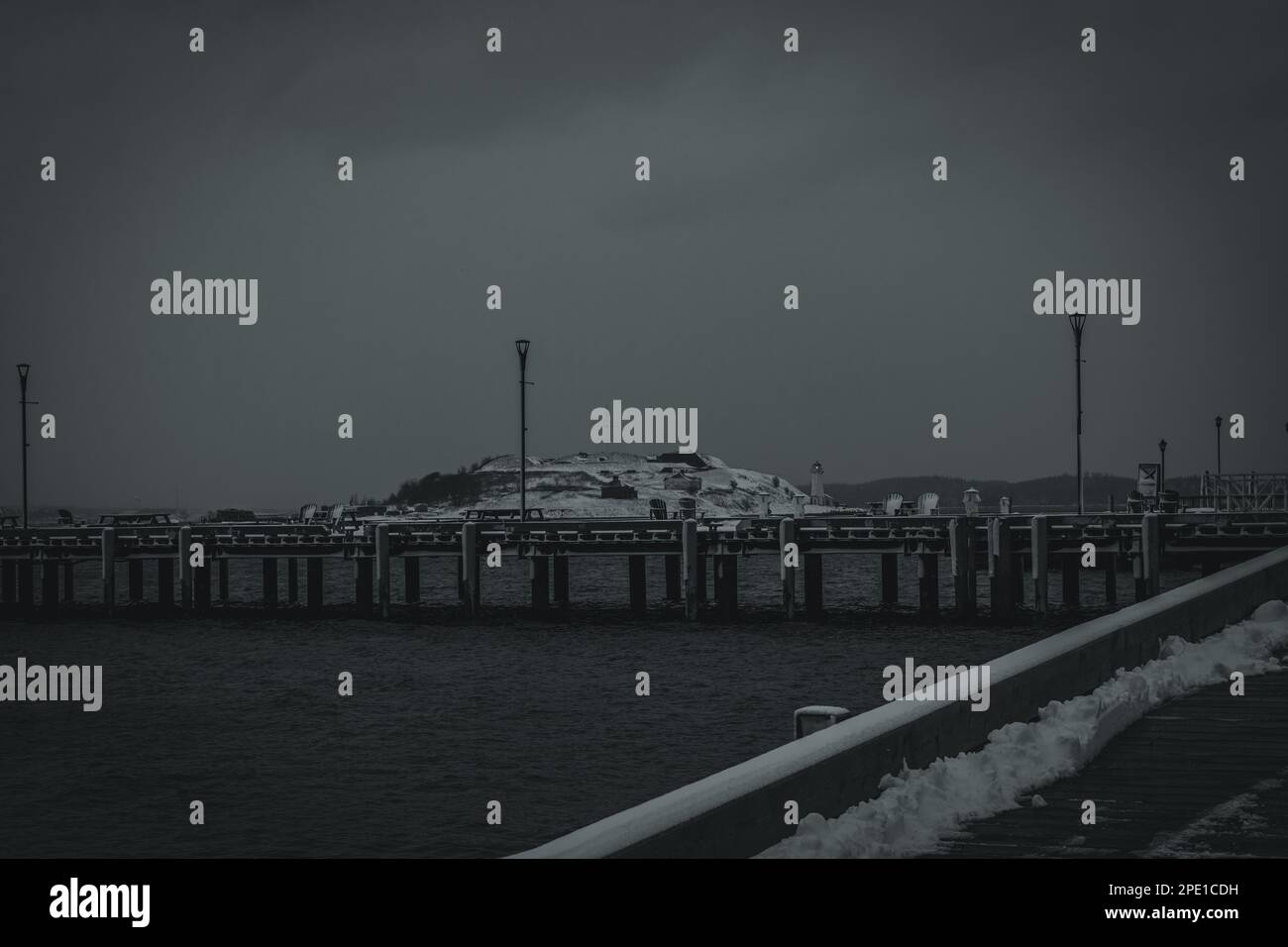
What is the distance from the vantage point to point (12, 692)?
35719 mm

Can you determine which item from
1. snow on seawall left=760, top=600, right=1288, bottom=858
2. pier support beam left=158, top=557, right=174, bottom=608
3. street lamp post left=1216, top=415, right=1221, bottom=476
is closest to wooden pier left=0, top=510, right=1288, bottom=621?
pier support beam left=158, top=557, right=174, bottom=608

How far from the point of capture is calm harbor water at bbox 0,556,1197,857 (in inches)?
766

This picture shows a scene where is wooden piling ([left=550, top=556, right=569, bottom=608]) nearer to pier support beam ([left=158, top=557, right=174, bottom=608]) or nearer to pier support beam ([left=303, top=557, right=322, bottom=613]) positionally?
pier support beam ([left=303, top=557, right=322, bottom=613])

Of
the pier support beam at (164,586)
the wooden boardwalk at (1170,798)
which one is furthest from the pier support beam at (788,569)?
the wooden boardwalk at (1170,798)

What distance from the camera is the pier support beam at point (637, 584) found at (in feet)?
171

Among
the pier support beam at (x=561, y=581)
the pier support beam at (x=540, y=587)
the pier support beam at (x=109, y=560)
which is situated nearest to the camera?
the pier support beam at (x=540, y=587)

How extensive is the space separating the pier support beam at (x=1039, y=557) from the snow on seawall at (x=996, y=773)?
30.0 metres

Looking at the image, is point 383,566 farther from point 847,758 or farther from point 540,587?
point 847,758

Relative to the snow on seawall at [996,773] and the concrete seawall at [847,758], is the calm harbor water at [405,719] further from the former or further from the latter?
the snow on seawall at [996,773]

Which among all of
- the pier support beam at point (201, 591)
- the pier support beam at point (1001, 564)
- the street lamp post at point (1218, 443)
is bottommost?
the pier support beam at point (201, 591)

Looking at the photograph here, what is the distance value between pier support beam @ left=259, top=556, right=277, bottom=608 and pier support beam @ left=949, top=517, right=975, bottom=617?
92.3ft

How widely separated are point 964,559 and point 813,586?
6.16 meters
